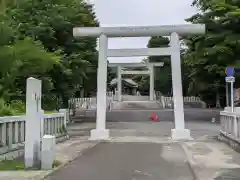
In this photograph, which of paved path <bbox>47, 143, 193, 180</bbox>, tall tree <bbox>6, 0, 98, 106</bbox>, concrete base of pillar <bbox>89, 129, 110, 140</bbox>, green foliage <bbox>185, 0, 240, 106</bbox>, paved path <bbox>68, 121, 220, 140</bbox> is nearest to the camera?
paved path <bbox>47, 143, 193, 180</bbox>

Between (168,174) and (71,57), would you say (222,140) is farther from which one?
(71,57)

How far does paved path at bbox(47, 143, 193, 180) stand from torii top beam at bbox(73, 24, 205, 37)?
586cm

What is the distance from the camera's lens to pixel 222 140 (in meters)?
16.7

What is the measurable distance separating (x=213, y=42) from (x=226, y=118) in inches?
344

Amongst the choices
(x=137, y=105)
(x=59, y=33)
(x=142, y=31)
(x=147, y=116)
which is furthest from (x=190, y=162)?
(x=137, y=105)

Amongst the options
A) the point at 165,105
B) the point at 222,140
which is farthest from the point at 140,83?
the point at 222,140

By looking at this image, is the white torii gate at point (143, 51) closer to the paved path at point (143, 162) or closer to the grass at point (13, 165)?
the paved path at point (143, 162)

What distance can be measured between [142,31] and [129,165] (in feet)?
30.2

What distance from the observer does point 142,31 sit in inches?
723

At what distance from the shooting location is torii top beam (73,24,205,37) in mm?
18078

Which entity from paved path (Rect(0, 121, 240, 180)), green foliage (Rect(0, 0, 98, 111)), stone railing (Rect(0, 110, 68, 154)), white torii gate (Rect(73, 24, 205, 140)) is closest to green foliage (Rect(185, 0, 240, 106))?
white torii gate (Rect(73, 24, 205, 140))

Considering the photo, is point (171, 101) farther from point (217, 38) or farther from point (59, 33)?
point (217, 38)

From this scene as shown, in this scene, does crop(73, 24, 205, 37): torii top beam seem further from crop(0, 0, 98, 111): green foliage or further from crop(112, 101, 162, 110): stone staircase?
crop(112, 101, 162, 110): stone staircase

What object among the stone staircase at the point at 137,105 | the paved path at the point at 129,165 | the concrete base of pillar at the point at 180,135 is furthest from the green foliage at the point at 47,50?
the stone staircase at the point at 137,105
